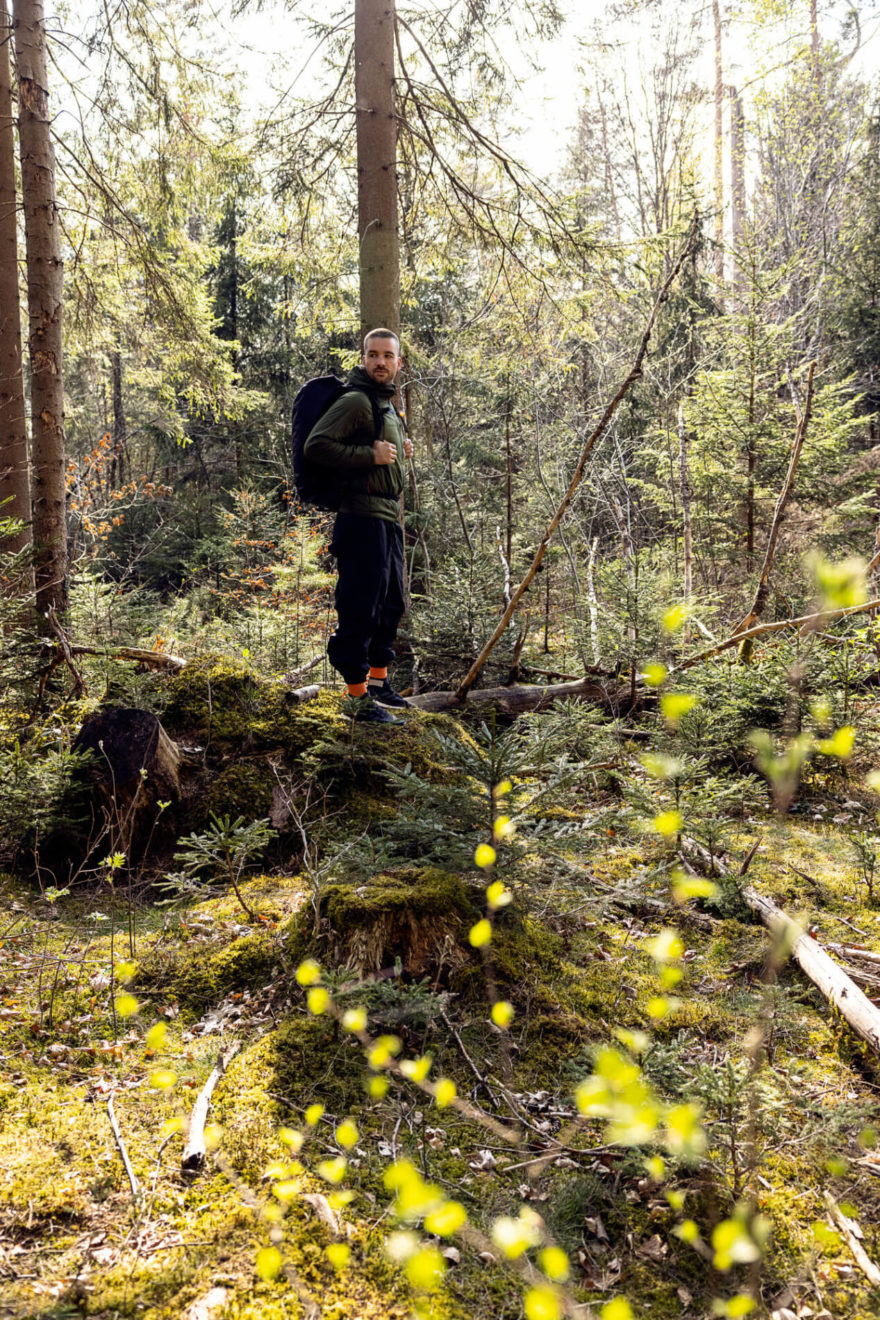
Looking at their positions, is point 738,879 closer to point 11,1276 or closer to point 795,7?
point 11,1276

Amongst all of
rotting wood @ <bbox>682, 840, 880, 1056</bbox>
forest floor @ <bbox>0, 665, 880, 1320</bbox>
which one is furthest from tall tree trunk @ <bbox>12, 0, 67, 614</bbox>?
rotting wood @ <bbox>682, 840, 880, 1056</bbox>

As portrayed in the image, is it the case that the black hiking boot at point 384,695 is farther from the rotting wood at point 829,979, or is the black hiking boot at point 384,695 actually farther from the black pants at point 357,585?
the rotting wood at point 829,979

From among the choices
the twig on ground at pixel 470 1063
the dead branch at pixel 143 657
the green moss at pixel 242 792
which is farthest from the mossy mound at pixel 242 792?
the twig on ground at pixel 470 1063

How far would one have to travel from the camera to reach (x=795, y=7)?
36.8 ft

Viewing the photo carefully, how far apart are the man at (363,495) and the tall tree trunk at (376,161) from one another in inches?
56.2

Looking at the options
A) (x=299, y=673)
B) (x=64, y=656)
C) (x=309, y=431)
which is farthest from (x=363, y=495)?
(x=299, y=673)

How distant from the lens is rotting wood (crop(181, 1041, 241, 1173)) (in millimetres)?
2074

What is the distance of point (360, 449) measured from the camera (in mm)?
4641

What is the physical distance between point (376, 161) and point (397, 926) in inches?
241

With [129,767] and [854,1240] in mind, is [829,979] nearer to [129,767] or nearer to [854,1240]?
[854,1240]

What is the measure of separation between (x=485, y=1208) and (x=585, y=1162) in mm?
370

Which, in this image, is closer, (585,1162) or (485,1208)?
(485,1208)

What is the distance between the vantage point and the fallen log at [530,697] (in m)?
6.12

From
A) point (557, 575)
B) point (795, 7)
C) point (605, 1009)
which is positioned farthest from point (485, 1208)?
point (795, 7)
